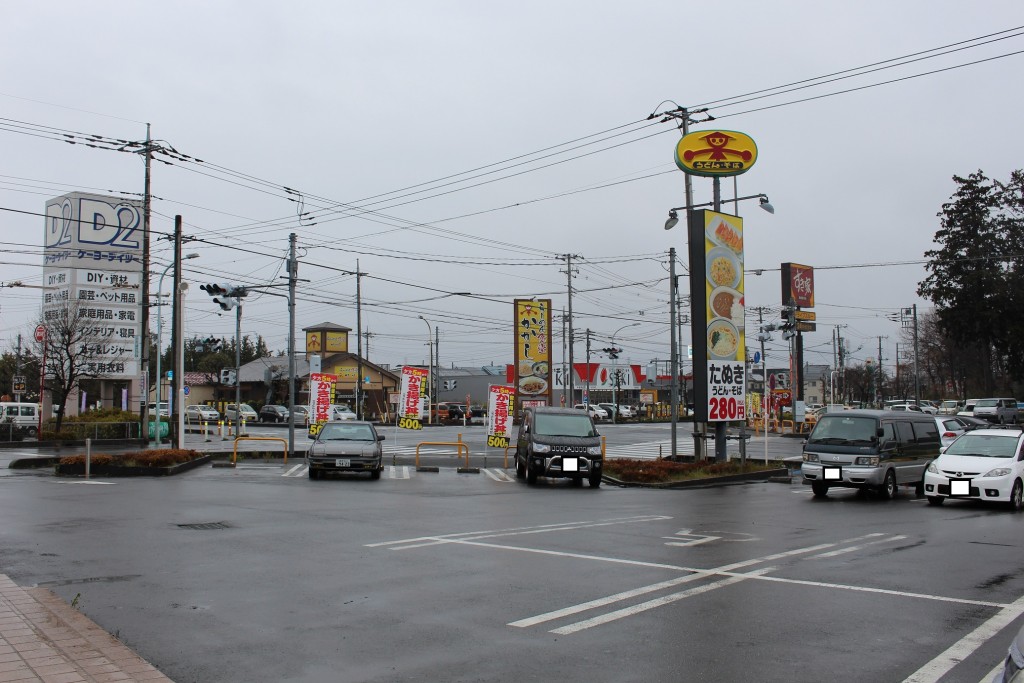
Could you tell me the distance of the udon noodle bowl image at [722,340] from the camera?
82.3 feet

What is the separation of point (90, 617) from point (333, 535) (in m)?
4.72

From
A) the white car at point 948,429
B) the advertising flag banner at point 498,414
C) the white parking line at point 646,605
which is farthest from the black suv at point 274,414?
the white parking line at point 646,605

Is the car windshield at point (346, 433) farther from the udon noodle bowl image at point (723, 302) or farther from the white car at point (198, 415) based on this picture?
the white car at point (198, 415)

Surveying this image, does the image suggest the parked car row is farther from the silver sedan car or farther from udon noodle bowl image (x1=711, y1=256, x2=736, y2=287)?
the silver sedan car

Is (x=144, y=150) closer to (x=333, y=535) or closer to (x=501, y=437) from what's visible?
(x=501, y=437)

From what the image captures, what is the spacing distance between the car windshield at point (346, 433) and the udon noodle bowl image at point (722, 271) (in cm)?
1078

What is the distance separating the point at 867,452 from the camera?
727 inches

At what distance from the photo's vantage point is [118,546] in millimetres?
10719

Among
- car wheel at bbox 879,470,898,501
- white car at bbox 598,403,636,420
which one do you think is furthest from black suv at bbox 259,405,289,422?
car wheel at bbox 879,470,898,501

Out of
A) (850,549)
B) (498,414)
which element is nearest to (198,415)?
(498,414)

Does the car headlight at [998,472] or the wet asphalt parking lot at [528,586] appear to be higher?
the car headlight at [998,472]

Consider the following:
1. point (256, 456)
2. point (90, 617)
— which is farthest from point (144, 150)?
point (90, 617)

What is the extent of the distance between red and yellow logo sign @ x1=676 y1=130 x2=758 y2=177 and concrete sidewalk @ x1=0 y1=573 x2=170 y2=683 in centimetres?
2093

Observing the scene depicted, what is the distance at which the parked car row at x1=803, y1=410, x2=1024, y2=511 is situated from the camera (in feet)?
53.5
